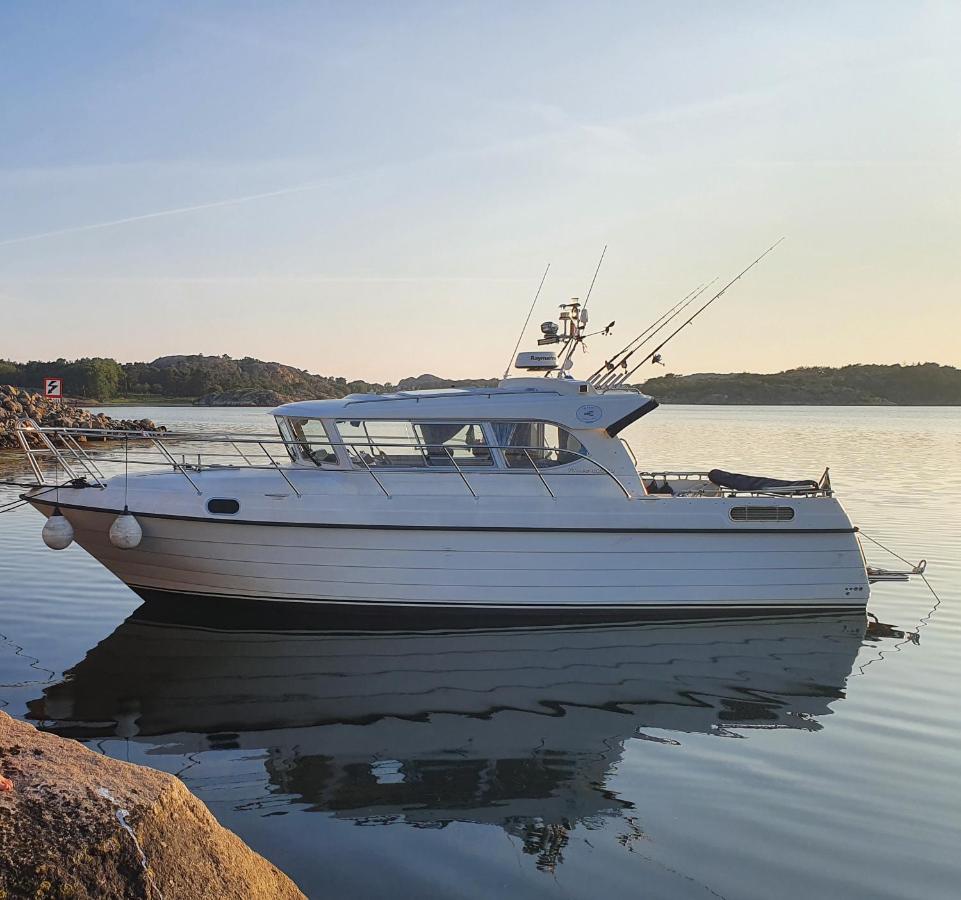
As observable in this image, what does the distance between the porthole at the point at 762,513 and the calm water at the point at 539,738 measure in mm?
1289

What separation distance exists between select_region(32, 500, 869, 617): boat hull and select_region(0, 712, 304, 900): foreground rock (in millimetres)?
5699

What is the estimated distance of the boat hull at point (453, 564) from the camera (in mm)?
9172

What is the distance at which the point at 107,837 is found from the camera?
286 centimetres

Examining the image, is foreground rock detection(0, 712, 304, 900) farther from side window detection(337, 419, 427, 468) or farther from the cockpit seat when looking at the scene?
the cockpit seat

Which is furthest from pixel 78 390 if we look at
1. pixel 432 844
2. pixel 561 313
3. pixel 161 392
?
pixel 432 844

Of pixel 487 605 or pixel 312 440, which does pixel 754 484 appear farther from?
pixel 312 440

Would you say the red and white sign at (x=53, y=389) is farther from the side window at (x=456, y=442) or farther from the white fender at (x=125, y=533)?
the side window at (x=456, y=442)

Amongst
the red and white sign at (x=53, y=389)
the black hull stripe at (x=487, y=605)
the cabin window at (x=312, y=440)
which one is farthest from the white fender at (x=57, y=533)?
the red and white sign at (x=53, y=389)

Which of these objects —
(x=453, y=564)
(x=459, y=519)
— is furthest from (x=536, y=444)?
(x=453, y=564)

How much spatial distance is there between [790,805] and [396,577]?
4802 millimetres

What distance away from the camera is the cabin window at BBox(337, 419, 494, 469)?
9812 mm

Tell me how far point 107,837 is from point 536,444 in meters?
7.54

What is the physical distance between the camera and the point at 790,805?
573 centimetres

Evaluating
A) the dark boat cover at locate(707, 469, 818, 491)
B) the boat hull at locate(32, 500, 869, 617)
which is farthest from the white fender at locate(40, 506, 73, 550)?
the dark boat cover at locate(707, 469, 818, 491)
